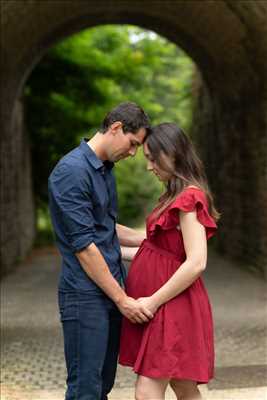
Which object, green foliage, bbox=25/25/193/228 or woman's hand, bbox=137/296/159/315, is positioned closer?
woman's hand, bbox=137/296/159/315

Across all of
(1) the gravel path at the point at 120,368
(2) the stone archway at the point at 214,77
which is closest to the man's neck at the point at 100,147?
(1) the gravel path at the point at 120,368

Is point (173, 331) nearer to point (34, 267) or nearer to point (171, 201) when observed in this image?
point (171, 201)

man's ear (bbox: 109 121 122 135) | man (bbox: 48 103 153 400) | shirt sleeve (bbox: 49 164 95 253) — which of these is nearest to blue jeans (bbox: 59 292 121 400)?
man (bbox: 48 103 153 400)

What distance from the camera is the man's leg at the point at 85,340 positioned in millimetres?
2947

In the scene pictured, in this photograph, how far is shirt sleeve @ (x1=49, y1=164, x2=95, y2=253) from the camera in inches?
113

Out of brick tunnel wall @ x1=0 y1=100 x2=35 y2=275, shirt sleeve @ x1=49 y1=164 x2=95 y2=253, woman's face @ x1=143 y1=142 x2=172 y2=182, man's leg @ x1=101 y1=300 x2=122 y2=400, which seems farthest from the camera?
brick tunnel wall @ x1=0 y1=100 x2=35 y2=275

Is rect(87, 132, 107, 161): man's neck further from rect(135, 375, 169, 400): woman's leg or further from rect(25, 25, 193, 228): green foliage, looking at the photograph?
rect(25, 25, 193, 228): green foliage

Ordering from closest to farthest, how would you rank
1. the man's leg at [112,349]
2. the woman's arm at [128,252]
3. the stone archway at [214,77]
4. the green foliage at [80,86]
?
the man's leg at [112,349] < the woman's arm at [128,252] < the stone archway at [214,77] < the green foliage at [80,86]

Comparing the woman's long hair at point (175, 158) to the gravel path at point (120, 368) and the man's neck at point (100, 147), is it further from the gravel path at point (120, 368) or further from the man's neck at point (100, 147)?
the gravel path at point (120, 368)

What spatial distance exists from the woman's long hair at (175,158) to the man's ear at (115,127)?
13 centimetres

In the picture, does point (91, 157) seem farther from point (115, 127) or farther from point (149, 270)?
point (149, 270)

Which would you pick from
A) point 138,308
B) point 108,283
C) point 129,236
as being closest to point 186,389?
point 138,308

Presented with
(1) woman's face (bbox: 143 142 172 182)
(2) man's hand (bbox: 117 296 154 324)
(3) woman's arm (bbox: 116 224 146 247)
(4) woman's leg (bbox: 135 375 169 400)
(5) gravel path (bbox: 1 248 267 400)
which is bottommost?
(5) gravel path (bbox: 1 248 267 400)

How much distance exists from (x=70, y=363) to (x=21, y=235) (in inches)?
377
